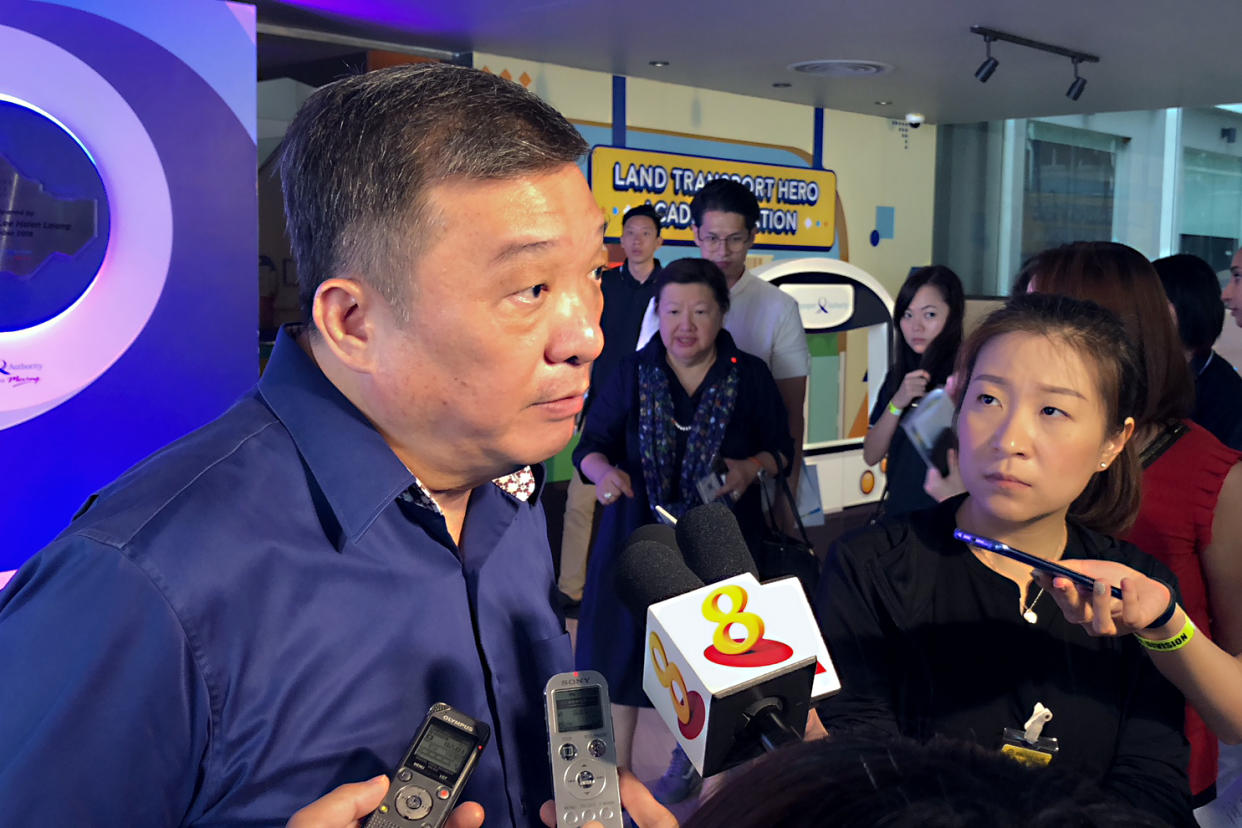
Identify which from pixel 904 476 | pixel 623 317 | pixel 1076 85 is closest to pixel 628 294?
pixel 623 317

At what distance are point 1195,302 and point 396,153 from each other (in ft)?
8.75

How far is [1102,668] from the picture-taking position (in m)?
1.36

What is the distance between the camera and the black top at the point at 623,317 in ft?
14.4

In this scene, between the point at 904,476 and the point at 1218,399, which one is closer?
the point at 1218,399

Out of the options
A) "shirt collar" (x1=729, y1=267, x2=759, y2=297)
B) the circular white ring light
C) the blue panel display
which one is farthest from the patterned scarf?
the blue panel display

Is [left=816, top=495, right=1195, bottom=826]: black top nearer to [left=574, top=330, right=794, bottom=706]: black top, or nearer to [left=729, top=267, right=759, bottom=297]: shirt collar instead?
[left=574, top=330, right=794, bottom=706]: black top

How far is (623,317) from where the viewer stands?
4469 mm

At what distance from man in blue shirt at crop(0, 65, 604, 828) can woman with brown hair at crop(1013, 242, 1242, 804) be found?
1.09m

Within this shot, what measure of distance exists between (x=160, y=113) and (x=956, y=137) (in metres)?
6.27

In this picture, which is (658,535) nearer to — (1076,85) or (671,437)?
(671,437)

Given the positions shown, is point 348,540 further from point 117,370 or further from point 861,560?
point 117,370

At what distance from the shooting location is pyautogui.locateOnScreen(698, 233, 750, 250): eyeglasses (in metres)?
3.48

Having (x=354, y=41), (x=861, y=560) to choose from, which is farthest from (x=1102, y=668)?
(x=354, y=41)

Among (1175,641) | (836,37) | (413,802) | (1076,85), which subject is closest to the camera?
(413,802)
